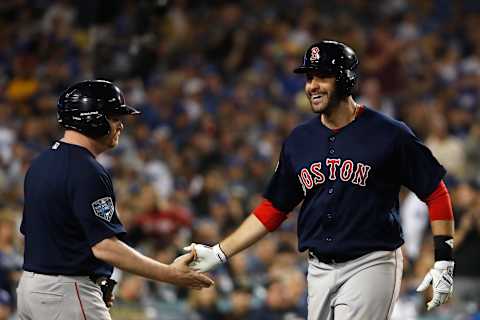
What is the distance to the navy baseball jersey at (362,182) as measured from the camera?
4539 millimetres

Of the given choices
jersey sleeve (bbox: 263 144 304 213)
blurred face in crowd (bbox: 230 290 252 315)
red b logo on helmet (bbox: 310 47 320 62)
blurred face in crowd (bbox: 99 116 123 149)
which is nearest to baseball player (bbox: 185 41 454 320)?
red b logo on helmet (bbox: 310 47 320 62)

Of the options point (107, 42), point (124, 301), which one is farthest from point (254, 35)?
point (124, 301)

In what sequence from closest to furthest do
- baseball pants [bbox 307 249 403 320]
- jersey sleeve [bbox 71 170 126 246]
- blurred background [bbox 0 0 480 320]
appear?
1. jersey sleeve [bbox 71 170 126 246]
2. baseball pants [bbox 307 249 403 320]
3. blurred background [bbox 0 0 480 320]

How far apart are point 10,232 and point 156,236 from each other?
70.4 inches

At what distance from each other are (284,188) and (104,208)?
44.9 inches

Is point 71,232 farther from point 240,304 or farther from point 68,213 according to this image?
point 240,304

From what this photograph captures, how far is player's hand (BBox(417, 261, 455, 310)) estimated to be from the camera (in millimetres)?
4503

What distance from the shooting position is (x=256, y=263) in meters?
8.94

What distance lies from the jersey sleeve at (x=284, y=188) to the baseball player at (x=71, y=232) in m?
0.92

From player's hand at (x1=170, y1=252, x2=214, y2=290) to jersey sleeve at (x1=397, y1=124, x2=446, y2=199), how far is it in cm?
121

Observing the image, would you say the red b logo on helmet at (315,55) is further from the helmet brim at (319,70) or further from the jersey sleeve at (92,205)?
the jersey sleeve at (92,205)

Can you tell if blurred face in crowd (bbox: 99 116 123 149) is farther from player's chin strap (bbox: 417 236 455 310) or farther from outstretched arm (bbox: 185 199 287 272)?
player's chin strap (bbox: 417 236 455 310)

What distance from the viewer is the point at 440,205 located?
4.57 metres

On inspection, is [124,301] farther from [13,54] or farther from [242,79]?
[13,54]
